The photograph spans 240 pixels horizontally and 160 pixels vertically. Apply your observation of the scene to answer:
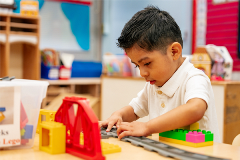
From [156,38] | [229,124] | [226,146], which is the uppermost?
[156,38]

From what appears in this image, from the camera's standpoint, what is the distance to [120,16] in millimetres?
3406

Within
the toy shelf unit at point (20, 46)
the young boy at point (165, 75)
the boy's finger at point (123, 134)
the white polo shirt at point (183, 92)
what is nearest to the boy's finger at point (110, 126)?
the young boy at point (165, 75)

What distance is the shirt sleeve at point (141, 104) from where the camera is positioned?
109 centimetres

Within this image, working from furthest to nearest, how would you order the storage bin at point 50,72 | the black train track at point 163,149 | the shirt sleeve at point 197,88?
the storage bin at point 50,72 → the shirt sleeve at point 197,88 → the black train track at point 163,149

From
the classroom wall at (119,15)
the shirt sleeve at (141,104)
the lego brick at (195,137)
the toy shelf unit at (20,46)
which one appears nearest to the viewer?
the lego brick at (195,137)

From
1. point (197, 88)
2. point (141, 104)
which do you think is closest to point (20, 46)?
point (141, 104)

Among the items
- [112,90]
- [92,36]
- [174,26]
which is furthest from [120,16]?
[174,26]

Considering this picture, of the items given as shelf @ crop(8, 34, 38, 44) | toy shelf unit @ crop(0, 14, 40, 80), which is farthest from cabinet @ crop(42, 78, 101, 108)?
shelf @ crop(8, 34, 38, 44)

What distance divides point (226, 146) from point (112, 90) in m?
1.89

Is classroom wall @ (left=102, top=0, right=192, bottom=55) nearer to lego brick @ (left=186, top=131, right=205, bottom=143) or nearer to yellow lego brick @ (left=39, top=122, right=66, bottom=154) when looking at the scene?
lego brick @ (left=186, top=131, right=205, bottom=143)

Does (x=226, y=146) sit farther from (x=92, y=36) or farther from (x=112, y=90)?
(x=92, y=36)

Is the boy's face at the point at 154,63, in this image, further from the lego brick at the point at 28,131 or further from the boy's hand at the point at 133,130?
the lego brick at the point at 28,131

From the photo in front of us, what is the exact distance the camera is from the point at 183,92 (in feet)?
3.09

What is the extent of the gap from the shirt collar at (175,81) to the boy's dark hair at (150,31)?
0.33 feet
